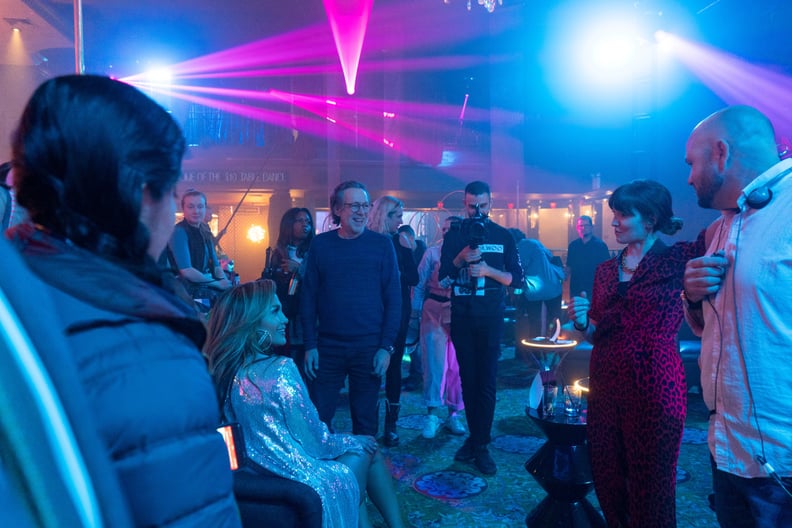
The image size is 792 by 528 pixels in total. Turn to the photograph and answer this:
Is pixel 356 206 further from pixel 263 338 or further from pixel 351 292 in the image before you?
pixel 263 338

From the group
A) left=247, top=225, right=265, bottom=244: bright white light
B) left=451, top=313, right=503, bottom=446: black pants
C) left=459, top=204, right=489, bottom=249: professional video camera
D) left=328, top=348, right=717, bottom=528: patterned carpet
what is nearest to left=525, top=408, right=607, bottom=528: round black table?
left=328, top=348, right=717, bottom=528: patterned carpet

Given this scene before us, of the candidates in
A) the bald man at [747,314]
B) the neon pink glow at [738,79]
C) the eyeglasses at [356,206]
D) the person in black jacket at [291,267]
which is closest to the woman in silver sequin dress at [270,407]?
the eyeglasses at [356,206]

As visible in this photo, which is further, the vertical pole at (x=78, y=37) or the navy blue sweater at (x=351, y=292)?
the navy blue sweater at (x=351, y=292)

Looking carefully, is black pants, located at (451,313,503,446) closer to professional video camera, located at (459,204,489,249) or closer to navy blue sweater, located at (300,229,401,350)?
professional video camera, located at (459,204,489,249)

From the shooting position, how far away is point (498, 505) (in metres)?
3.66

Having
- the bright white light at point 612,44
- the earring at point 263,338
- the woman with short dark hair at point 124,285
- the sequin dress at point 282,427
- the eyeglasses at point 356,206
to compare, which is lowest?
the sequin dress at point 282,427

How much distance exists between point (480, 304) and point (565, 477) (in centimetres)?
141

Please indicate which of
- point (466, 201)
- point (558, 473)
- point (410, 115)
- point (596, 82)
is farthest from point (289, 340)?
point (410, 115)

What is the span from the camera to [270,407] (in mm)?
2383

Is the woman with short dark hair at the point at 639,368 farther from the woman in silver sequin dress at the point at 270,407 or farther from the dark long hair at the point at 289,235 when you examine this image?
the dark long hair at the point at 289,235

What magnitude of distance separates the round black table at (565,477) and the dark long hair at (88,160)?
9.68 ft

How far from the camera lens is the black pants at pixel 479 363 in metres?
4.12

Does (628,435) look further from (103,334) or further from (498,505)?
(103,334)

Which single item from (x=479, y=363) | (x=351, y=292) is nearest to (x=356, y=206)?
(x=351, y=292)
